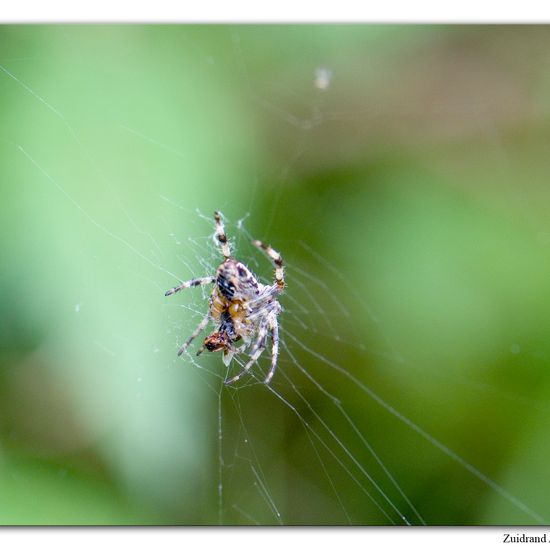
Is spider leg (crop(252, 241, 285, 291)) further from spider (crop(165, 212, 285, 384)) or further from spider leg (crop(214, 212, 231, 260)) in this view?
spider leg (crop(214, 212, 231, 260))

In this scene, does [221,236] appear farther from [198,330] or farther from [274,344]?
[274,344]

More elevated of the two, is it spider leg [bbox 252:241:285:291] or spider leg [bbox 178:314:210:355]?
spider leg [bbox 252:241:285:291]

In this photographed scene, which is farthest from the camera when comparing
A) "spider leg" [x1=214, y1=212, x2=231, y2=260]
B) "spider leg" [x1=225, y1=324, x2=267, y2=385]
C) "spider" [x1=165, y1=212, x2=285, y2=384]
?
"spider leg" [x1=225, y1=324, x2=267, y2=385]

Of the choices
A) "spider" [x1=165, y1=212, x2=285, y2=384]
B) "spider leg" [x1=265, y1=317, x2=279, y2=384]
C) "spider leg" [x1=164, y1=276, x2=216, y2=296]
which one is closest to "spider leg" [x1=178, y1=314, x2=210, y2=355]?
"spider" [x1=165, y1=212, x2=285, y2=384]

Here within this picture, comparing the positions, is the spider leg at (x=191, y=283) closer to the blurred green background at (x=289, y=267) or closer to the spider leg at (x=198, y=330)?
the blurred green background at (x=289, y=267)

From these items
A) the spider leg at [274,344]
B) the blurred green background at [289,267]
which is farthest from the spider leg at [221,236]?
the spider leg at [274,344]
